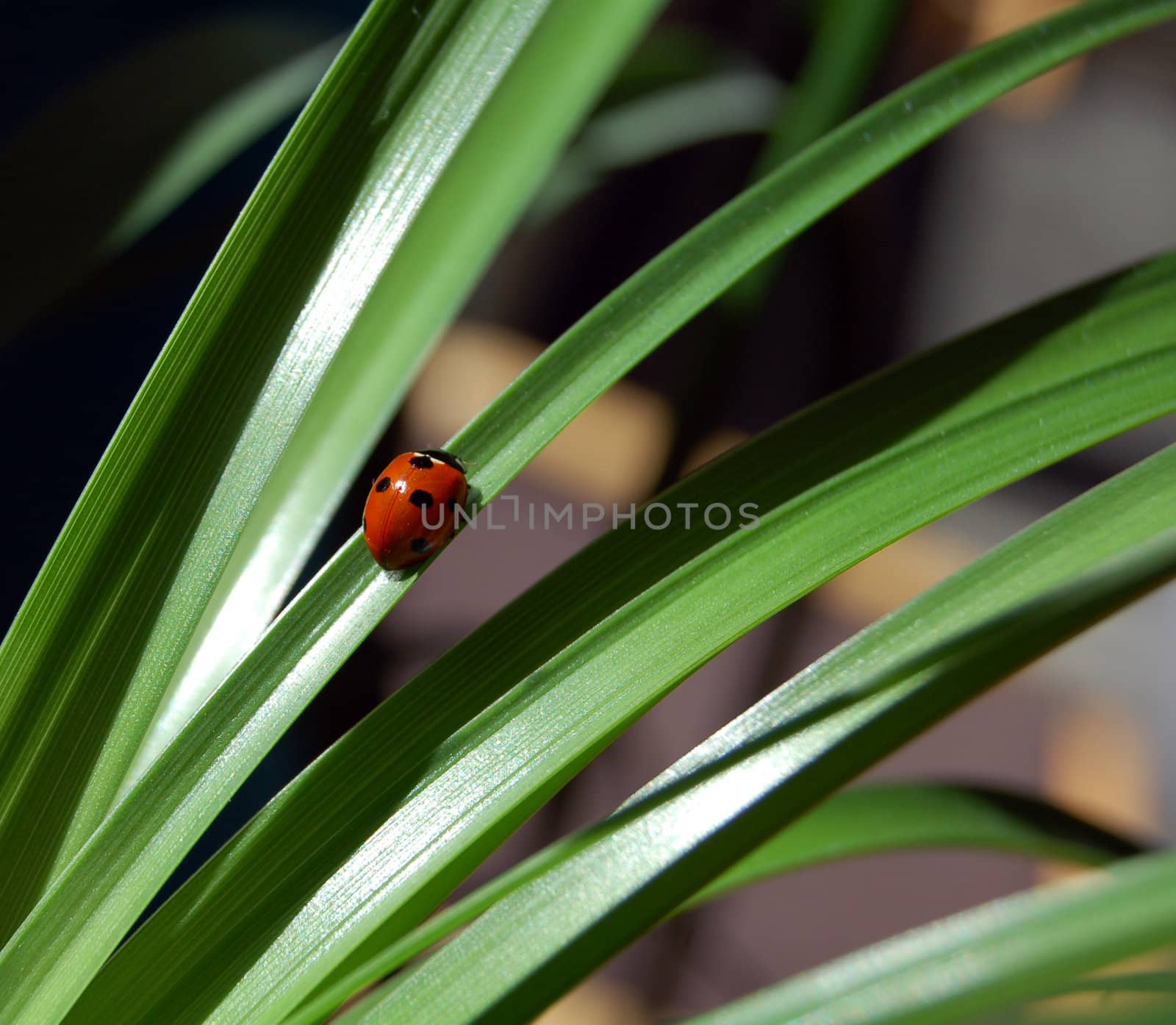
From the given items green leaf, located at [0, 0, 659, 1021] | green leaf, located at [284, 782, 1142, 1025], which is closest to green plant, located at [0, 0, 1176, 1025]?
green leaf, located at [0, 0, 659, 1021]

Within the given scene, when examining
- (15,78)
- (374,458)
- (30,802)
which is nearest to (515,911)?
(30,802)

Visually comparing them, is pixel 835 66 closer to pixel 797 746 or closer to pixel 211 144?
pixel 211 144

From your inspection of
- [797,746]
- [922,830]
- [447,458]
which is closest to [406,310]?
[447,458]

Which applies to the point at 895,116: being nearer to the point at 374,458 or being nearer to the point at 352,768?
the point at 352,768

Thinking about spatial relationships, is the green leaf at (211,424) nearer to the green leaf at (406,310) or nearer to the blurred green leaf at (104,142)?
the green leaf at (406,310)

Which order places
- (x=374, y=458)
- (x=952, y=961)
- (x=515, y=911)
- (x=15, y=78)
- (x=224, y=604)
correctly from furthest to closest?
1. (x=374, y=458)
2. (x=15, y=78)
3. (x=224, y=604)
4. (x=515, y=911)
5. (x=952, y=961)

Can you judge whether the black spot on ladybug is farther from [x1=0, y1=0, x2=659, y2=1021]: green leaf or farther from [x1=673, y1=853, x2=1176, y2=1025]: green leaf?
[x1=673, y1=853, x2=1176, y2=1025]: green leaf
